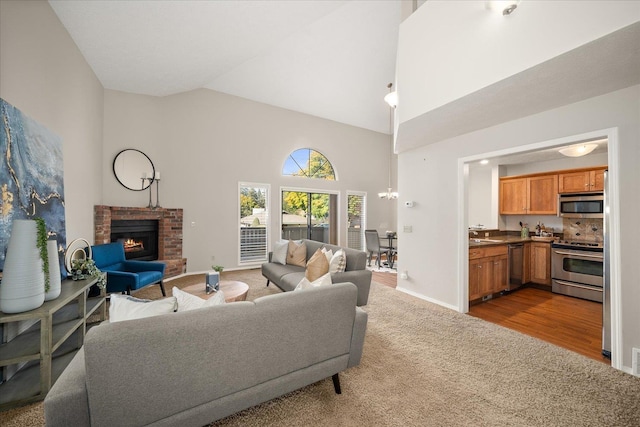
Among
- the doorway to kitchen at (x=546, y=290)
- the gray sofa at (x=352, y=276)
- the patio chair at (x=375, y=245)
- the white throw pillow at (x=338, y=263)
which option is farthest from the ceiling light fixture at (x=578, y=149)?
the patio chair at (x=375, y=245)

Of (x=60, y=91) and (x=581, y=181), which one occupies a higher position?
(x=60, y=91)

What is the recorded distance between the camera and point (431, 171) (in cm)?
384

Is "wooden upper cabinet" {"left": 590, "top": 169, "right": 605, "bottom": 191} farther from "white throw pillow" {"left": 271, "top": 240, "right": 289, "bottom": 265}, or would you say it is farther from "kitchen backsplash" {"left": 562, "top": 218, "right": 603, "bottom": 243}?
"white throw pillow" {"left": 271, "top": 240, "right": 289, "bottom": 265}

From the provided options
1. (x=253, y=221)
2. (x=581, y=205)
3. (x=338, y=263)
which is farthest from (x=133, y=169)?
(x=581, y=205)

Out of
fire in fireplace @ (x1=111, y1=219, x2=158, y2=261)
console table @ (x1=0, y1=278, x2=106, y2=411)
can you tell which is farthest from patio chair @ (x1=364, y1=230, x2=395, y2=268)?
console table @ (x1=0, y1=278, x2=106, y2=411)

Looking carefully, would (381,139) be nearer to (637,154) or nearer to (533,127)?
(533,127)

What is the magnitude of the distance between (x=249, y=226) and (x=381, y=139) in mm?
5294

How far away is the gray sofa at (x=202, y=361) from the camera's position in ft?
3.51

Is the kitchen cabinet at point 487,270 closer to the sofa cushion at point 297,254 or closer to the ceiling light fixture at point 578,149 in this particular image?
the ceiling light fixture at point 578,149

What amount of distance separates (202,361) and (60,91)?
360 cm

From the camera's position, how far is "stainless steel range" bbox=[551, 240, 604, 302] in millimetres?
3709

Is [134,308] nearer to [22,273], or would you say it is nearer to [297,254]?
[22,273]

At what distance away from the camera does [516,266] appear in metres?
4.42

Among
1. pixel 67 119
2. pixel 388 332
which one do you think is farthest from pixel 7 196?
pixel 388 332
